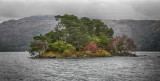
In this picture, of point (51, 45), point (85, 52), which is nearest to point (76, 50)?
point (85, 52)

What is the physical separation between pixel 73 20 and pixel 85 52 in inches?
Result: 872

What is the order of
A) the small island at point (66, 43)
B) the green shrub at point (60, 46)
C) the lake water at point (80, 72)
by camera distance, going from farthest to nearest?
1. the small island at point (66, 43)
2. the green shrub at point (60, 46)
3. the lake water at point (80, 72)

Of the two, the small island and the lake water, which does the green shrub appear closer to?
the small island

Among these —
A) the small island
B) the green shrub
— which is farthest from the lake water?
the small island

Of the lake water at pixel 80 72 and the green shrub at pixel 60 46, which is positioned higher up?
the green shrub at pixel 60 46

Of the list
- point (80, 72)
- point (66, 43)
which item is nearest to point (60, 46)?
point (66, 43)

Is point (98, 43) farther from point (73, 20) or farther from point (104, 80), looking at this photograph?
point (104, 80)

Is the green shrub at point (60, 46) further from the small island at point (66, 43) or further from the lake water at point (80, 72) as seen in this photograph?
the lake water at point (80, 72)

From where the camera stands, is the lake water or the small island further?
the small island

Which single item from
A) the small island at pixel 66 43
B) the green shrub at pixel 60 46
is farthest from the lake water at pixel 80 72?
the small island at pixel 66 43

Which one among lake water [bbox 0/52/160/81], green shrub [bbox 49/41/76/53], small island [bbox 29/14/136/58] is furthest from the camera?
small island [bbox 29/14/136/58]

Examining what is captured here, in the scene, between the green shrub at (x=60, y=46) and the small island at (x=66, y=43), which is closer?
the green shrub at (x=60, y=46)

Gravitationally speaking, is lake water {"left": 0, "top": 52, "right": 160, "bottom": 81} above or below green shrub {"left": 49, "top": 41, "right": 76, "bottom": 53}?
below

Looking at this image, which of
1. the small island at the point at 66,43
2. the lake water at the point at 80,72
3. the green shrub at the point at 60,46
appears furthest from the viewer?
the small island at the point at 66,43
